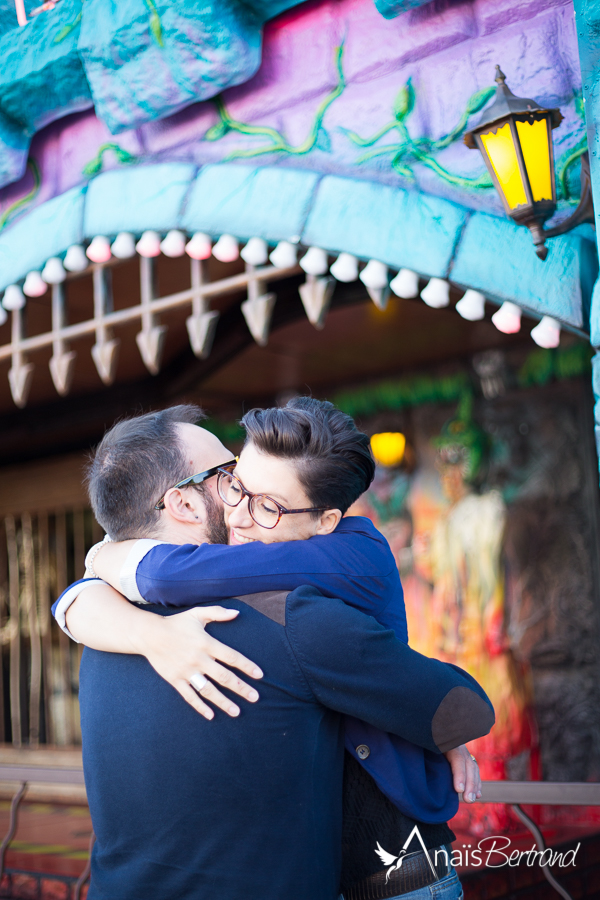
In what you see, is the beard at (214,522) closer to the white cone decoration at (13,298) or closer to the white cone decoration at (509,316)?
the white cone decoration at (509,316)

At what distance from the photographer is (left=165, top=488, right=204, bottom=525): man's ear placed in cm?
131

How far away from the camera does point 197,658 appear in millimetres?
1060

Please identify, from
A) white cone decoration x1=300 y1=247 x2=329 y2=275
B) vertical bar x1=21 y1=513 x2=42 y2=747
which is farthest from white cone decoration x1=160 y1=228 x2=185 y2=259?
vertical bar x1=21 y1=513 x2=42 y2=747

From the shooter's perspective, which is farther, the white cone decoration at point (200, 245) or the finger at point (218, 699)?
the white cone decoration at point (200, 245)

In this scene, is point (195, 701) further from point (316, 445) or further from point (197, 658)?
point (316, 445)

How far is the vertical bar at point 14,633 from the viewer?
7406mm

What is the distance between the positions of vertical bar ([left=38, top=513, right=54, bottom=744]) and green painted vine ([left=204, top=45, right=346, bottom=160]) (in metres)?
5.02

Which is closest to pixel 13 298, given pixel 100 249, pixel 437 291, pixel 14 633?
pixel 100 249

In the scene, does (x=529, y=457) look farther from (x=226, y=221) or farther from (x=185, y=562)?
(x=185, y=562)

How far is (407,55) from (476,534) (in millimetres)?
3176

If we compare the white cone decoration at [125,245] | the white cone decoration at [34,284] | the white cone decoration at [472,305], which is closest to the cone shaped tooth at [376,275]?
A: the white cone decoration at [472,305]

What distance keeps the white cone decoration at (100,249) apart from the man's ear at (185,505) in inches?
83.2

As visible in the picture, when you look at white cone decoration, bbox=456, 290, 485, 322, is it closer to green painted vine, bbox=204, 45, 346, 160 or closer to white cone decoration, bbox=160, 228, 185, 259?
green painted vine, bbox=204, 45, 346, 160

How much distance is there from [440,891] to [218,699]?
443 millimetres
